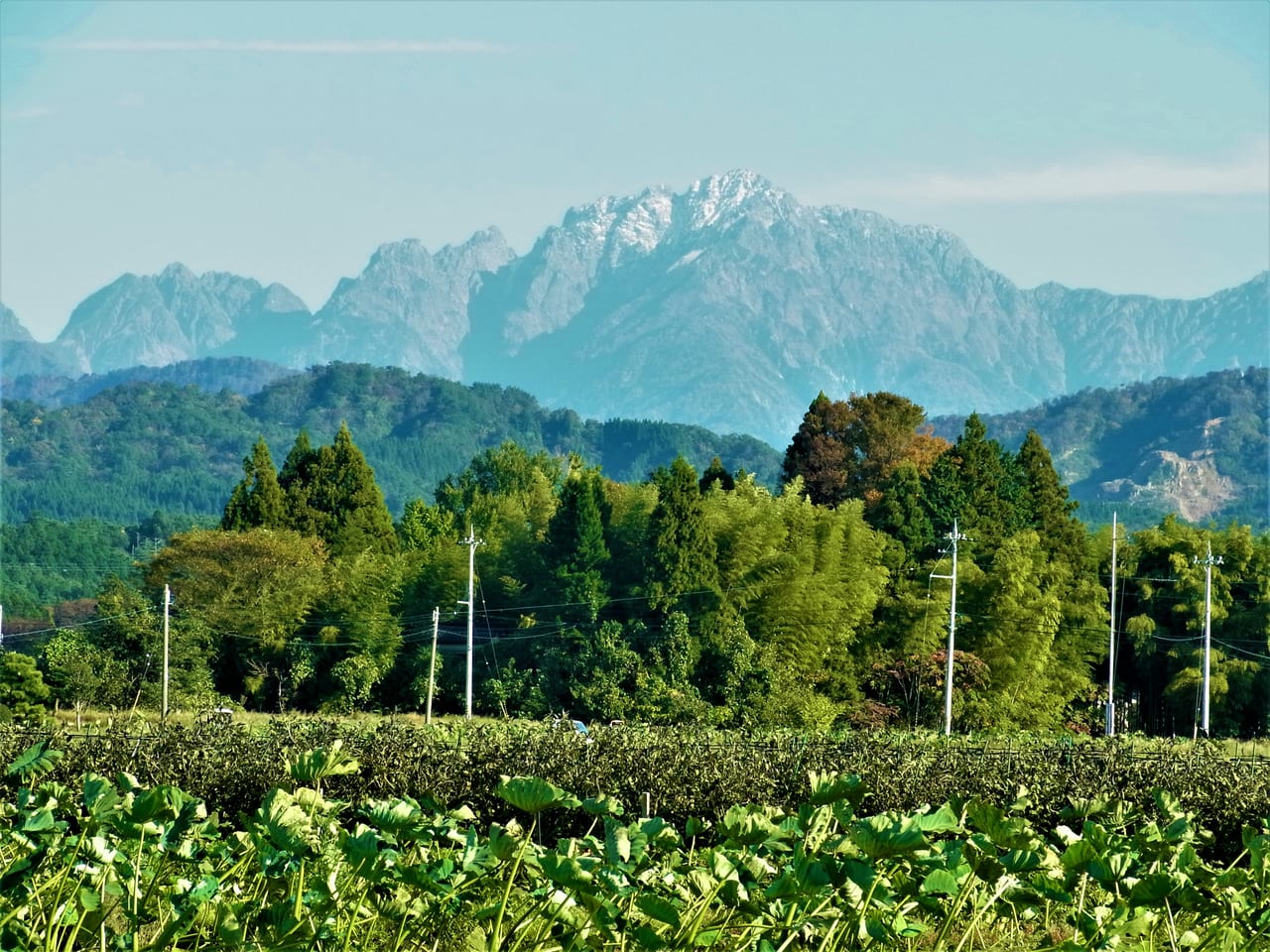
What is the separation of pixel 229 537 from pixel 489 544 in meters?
5.69

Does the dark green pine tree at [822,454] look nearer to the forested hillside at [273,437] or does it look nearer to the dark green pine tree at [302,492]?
the dark green pine tree at [302,492]

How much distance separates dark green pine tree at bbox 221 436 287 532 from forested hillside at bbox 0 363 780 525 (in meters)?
78.6

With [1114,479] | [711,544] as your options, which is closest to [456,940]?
[711,544]

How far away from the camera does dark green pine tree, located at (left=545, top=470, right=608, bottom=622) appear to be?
34094 millimetres

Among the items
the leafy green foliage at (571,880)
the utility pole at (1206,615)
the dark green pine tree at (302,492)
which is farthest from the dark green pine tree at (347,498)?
the leafy green foliage at (571,880)

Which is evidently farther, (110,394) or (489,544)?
(110,394)

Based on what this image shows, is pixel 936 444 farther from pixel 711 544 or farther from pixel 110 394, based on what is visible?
pixel 110 394

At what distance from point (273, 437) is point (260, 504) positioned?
11444 cm

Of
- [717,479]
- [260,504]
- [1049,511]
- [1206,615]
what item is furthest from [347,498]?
[1206,615]

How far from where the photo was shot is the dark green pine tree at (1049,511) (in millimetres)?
38000

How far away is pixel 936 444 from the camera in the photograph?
42.8m

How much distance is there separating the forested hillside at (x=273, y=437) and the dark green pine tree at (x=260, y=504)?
3093 inches

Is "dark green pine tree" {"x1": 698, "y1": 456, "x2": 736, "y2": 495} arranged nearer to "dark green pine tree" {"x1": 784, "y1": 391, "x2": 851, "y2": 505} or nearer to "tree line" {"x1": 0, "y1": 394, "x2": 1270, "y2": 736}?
"tree line" {"x1": 0, "y1": 394, "x2": 1270, "y2": 736}

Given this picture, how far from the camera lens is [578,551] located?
113ft
